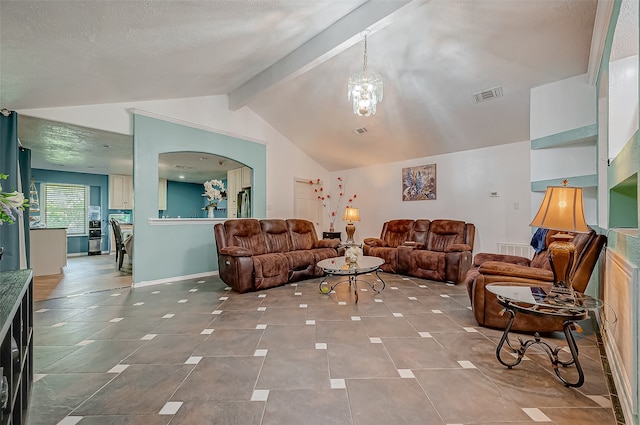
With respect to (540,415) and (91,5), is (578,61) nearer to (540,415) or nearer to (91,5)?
(540,415)

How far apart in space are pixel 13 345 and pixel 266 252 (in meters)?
3.60

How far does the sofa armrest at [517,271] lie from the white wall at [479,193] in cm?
263

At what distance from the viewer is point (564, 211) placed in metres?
1.90

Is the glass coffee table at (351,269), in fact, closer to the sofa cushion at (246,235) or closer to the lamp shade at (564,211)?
the sofa cushion at (246,235)

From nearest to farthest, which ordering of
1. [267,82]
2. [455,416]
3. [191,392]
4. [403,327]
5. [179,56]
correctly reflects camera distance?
1. [455,416]
2. [191,392]
3. [403,327]
4. [179,56]
5. [267,82]

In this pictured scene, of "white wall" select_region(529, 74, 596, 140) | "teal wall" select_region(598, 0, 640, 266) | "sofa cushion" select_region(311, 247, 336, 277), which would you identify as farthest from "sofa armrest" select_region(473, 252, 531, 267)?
"sofa cushion" select_region(311, 247, 336, 277)

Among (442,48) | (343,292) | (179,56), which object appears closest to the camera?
(179,56)

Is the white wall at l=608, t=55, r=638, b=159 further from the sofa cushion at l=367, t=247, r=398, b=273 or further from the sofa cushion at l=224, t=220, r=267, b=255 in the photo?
the sofa cushion at l=224, t=220, r=267, b=255

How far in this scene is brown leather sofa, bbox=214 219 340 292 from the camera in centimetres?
383

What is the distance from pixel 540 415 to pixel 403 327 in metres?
1.21

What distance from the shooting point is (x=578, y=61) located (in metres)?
3.21

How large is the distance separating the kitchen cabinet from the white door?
15.1 ft

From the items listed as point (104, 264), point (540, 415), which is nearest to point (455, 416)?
point (540, 415)

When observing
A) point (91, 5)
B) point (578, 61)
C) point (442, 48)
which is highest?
point (442, 48)
